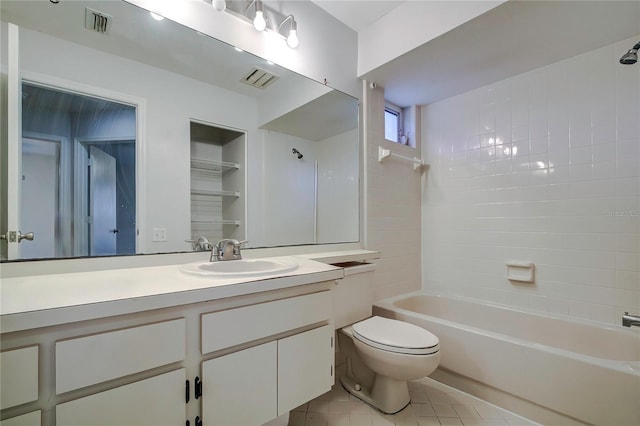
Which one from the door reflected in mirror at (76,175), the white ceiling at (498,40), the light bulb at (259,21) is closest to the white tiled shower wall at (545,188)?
the white ceiling at (498,40)

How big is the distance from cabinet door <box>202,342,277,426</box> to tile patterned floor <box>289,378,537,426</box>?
0.54 m

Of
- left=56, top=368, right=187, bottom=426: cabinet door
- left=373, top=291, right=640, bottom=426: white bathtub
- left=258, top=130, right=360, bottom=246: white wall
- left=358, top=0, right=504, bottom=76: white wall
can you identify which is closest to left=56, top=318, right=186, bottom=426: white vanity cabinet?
left=56, top=368, right=187, bottom=426: cabinet door

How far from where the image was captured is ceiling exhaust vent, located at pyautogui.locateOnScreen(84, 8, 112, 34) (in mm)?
1126

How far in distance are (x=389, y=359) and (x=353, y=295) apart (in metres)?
0.40

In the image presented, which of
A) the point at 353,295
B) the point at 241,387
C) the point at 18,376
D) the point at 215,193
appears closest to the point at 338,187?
the point at 353,295

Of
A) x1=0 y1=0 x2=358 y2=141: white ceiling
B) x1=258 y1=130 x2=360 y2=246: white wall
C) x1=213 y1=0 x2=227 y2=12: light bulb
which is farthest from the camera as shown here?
x1=258 y1=130 x2=360 y2=246: white wall

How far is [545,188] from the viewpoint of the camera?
1.94 metres

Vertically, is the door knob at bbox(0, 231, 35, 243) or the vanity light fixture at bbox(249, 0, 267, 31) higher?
the vanity light fixture at bbox(249, 0, 267, 31)

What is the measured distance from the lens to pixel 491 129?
2203 mm

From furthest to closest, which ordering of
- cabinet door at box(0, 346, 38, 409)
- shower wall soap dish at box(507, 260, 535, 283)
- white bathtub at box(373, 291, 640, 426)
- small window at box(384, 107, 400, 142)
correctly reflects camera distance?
small window at box(384, 107, 400, 142) < shower wall soap dish at box(507, 260, 535, 283) < white bathtub at box(373, 291, 640, 426) < cabinet door at box(0, 346, 38, 409)

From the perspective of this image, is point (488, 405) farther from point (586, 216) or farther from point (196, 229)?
point (196, 229)

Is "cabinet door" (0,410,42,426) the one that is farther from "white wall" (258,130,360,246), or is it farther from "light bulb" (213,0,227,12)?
"light bulb" (213,0,227,12)

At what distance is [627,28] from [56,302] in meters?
2.86

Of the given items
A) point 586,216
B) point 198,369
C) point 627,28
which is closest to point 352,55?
point 627,28
